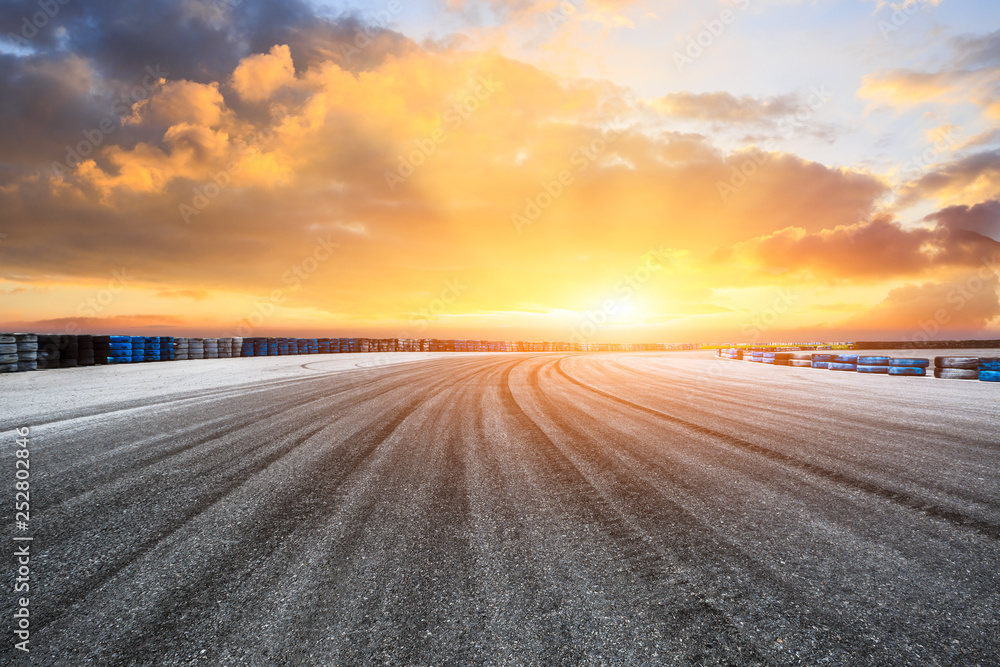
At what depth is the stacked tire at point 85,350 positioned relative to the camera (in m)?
19.5

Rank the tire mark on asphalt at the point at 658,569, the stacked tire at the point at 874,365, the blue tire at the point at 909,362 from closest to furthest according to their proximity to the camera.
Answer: the tire mark on asphalt at the point at 658,569
the blue tire at the point at 909,362
the stacked tire at the point at 874,365

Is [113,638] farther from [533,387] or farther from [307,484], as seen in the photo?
[533,387]

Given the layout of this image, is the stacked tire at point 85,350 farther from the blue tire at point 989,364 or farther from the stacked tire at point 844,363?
the blue tire at point 989,364

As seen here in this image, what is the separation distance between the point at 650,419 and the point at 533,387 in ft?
17.0

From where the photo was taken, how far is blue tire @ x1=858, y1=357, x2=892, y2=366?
57.8ft

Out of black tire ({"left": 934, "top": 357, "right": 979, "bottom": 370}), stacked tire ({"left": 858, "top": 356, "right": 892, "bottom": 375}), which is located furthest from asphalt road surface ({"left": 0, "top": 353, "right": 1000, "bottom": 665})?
stacked tire ({"left": 858, "top": 356, "right": 892, "bottom": 375})

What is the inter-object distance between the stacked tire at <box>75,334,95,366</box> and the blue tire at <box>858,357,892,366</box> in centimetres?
3646

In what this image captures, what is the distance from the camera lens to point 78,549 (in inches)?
123

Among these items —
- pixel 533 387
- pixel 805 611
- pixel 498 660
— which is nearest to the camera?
pixel 498 660

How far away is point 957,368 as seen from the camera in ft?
49.7

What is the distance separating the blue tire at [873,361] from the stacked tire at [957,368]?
1734 millimetres

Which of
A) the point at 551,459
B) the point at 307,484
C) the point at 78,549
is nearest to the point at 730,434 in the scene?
the point at 551,459


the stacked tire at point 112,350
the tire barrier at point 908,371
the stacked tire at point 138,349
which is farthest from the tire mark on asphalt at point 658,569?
the stacked tire at point 138,349

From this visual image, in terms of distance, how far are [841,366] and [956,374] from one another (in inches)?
190
